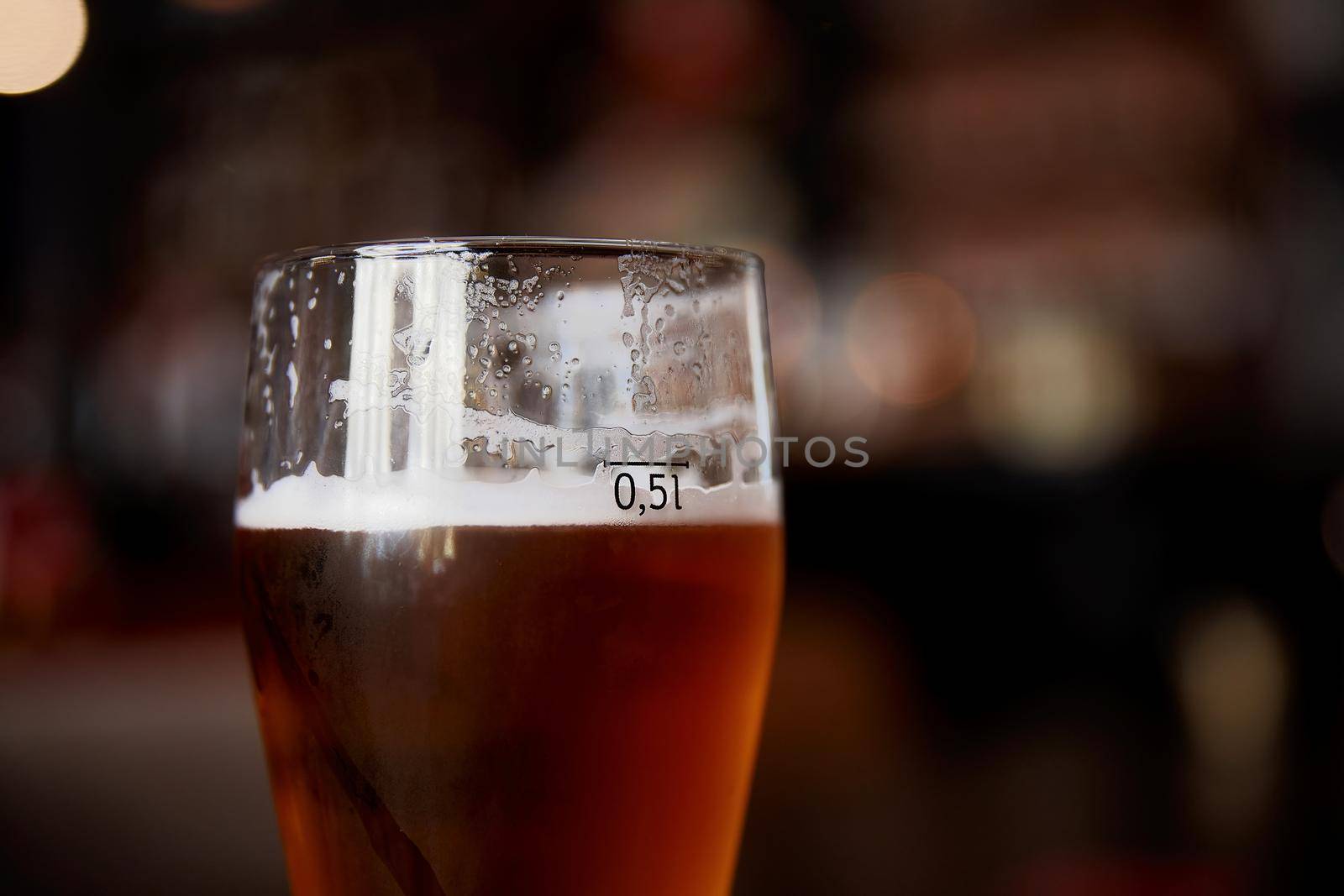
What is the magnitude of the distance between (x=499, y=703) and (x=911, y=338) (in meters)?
3.22

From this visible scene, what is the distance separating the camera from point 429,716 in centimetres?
48

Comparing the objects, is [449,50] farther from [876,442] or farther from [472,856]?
[472,856]

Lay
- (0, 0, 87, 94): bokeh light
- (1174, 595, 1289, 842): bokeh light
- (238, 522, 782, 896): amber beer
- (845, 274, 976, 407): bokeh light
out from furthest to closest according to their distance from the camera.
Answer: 1. (845, 274, 976, 407): bokeh light
2. (0, 0, 87, 94): bokeh light
3. (1174, 595, 1289, 842): bokeh light
4. (238, 522, 782, 896): amber beer

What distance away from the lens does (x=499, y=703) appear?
1.56 ft

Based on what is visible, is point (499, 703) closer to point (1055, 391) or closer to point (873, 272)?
point (1055, 391)

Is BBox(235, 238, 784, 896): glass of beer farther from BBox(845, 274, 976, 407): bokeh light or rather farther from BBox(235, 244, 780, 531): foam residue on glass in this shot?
BBox(845, 274, 976, 407): bokeh light

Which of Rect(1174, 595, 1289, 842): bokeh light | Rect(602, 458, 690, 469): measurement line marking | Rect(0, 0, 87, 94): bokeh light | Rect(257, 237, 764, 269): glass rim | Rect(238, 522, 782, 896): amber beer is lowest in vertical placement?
Rect(1174, 595, 1289, 842): bokeh light

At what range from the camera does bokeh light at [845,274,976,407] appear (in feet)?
11.6

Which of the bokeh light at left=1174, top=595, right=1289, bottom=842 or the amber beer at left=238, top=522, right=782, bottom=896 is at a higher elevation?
the amber beer at left=238, top=522, right=782, bottom=896

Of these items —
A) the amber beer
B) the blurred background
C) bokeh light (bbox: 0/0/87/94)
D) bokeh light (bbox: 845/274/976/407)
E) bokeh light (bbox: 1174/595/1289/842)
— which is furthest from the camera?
bokeh light (bbox: 845/274/976/407)

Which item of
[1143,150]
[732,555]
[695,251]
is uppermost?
[1143,150]

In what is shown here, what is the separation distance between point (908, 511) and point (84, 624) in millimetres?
2003

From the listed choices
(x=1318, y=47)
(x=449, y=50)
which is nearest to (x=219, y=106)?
(x=449, y=50)

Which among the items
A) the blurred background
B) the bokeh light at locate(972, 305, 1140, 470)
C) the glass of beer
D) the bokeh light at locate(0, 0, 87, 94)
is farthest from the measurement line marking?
the bokeh light at locate(0, 0, 87, 94)
